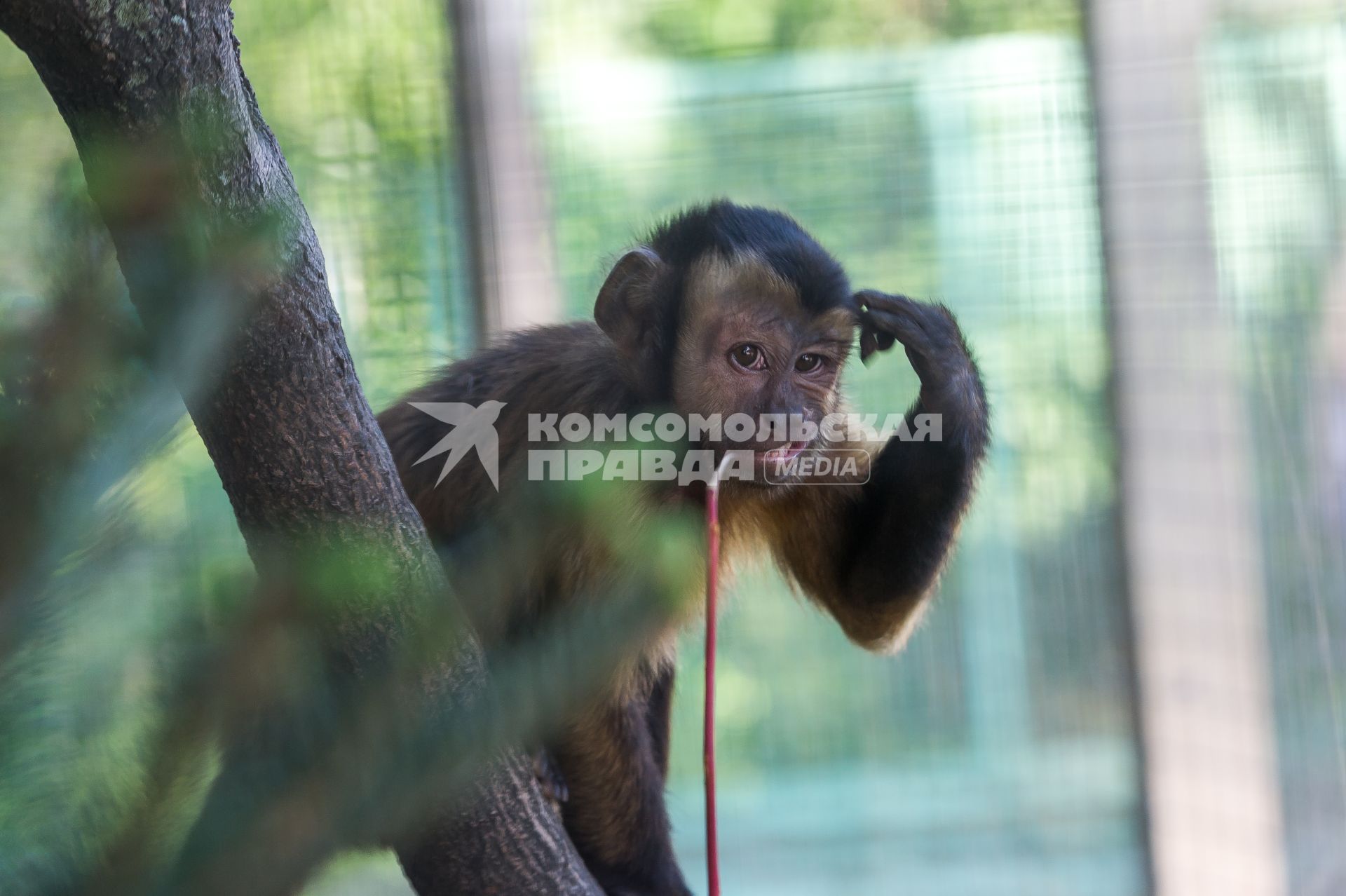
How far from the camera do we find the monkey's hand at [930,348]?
71.5 inches

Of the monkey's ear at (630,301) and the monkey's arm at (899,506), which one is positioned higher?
the monkey's ear at (630,301)

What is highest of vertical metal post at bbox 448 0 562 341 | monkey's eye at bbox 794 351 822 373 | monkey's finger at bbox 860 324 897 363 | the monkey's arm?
vertical metal post at bbox 448 0 562 341

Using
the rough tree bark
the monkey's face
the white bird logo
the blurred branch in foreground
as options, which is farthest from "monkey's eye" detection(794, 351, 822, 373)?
the blurred branch in foreground

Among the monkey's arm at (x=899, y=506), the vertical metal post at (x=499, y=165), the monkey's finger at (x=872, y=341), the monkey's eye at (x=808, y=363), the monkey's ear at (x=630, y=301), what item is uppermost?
the vertical metal post at (x=499, y=165)

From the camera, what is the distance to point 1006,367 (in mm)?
3104

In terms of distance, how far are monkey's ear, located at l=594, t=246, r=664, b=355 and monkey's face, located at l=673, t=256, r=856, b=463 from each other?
0.08 metres

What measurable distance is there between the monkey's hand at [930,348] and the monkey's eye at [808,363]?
9 cm

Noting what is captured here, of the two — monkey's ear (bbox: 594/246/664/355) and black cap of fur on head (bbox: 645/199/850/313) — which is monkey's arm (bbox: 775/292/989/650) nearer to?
black cap of fur on head (bbox: 645/199/850/313)

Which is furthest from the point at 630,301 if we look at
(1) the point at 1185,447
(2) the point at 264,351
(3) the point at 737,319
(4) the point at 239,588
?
(1) the point at 1185,447

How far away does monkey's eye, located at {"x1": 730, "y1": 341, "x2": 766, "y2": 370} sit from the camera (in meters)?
Answer: 1.87

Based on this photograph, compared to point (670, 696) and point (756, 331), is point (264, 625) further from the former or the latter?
point (670, 696)

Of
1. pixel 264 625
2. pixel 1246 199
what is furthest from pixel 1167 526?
pixel 264 625

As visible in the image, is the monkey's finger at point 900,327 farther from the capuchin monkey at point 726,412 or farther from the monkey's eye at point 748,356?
the monkey's eye at point 748,356

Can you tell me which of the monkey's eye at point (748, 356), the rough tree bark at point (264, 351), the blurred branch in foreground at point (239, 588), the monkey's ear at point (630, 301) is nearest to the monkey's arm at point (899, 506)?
the monkey's eye at point (748, 356)
